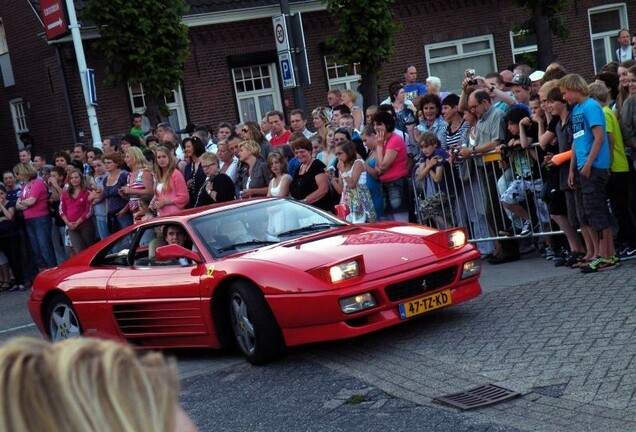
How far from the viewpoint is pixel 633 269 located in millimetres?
10000

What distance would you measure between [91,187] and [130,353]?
16138 mm

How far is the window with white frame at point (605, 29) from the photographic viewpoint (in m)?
35.3

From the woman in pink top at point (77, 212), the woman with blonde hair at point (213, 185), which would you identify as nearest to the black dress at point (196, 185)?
the woman with blonde hair at point (213, 185)

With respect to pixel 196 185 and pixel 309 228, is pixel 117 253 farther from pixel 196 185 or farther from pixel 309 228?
pixel 196 185

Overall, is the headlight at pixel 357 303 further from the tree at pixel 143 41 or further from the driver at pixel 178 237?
the tree at pixel 143 41

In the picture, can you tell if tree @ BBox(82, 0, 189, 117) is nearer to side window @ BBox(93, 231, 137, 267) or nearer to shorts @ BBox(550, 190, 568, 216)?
side window @ BBox(93, 231, 137, 267)

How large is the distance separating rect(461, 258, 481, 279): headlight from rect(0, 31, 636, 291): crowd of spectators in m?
1.70

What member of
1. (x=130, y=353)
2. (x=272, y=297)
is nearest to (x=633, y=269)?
(x=272, y=297)

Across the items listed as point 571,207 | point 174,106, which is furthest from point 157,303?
point 174,106

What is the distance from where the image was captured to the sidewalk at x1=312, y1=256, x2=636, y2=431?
249 inches

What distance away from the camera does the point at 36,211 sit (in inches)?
730

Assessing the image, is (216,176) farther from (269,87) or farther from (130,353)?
(269,87)

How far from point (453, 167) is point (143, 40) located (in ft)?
47.0

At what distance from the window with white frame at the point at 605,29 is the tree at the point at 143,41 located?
623 inches
